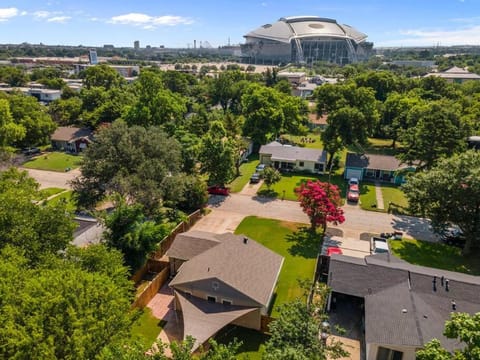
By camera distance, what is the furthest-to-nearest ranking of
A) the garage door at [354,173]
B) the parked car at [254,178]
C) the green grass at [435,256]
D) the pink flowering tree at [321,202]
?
1. the garage door at [354,173]
2. the parked car at [254,178]
3. the pink flowering tree at [321,202]
4. the green grass at [435,256]

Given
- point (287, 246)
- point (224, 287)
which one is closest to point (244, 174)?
point (287, 246)

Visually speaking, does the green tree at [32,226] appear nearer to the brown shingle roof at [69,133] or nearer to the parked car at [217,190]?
the parked car at [217,190]

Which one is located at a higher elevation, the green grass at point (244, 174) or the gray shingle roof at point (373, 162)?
the gray shingle roof at point (373, 162)

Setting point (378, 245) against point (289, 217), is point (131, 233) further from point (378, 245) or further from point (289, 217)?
point (378, 245)

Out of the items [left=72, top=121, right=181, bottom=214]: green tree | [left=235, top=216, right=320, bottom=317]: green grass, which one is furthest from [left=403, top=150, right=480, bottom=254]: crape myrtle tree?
[left=72, top=121, right=181, bottom=214]: green tree

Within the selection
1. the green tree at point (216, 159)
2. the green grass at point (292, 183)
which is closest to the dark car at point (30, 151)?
the green tree at point (216, 159)

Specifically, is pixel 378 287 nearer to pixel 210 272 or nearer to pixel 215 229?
pixel 210 272
